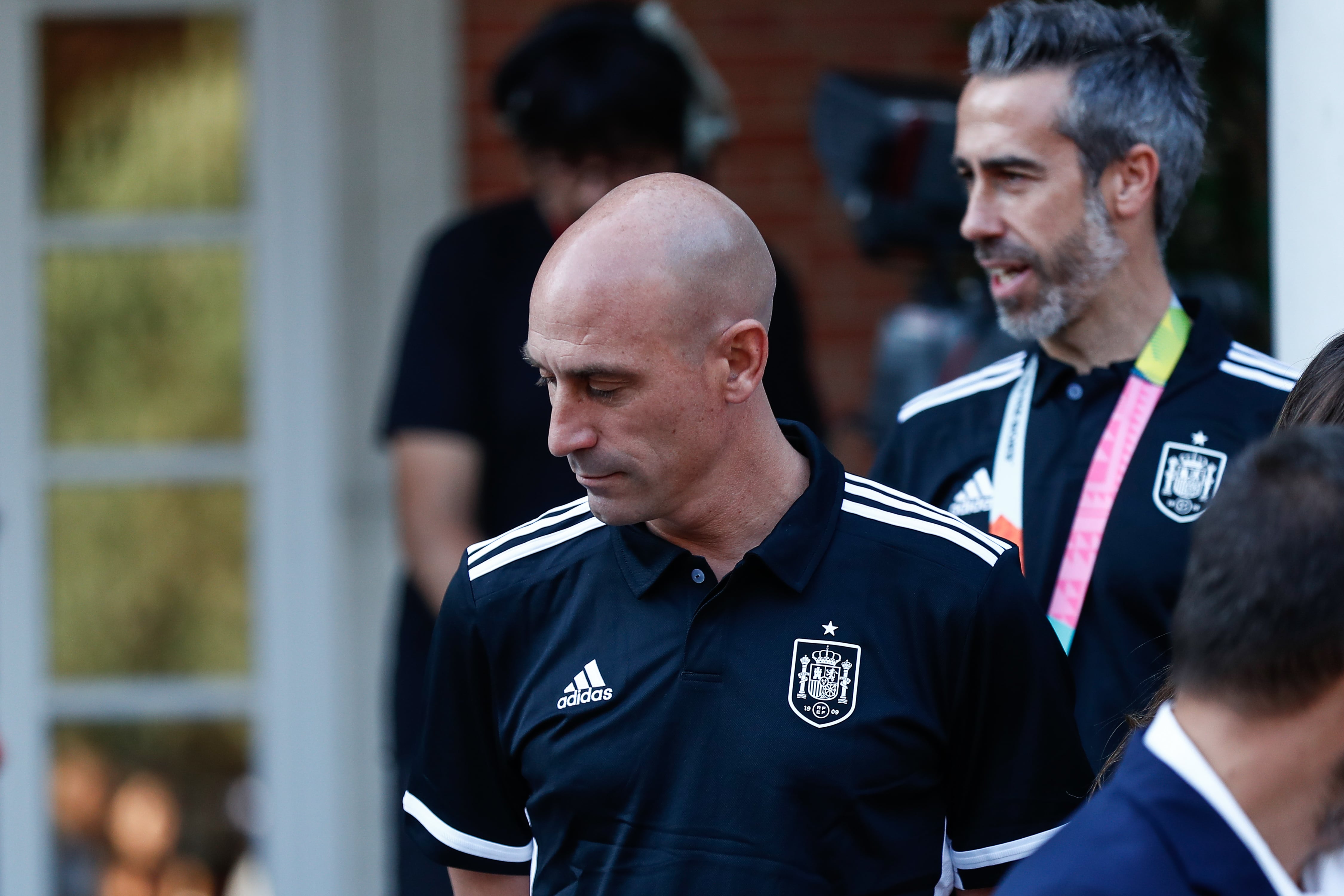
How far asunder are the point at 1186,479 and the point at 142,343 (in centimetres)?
306

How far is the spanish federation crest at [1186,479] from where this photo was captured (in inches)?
79.5

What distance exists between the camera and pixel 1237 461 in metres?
1.28

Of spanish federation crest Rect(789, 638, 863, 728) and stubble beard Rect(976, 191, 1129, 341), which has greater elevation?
stubble beard Rect(976, 191, 1129, 341)

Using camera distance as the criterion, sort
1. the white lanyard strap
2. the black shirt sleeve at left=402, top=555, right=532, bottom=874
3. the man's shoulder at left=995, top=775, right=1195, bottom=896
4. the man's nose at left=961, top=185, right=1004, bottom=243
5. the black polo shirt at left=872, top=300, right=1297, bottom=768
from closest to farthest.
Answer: the man's shoulder at left=995, top=775, right=1195, bottom=896, the black shirt sleeve at left=402, top=555, right=532, bottom=874, the black polo shirt at left=872, top=300, right=1297, bottom=768, the white lanyard strap, the man's nose at left=961, top=185, right=1004, bottom=243

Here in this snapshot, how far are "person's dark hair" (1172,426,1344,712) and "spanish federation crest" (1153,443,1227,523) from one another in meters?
0.81

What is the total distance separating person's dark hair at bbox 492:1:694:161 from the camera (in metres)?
2.92

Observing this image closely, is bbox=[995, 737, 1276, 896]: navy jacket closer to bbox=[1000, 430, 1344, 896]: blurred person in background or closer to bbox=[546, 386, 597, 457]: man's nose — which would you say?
bbox=[1000, 430, 1344, 896]: blurred person in background

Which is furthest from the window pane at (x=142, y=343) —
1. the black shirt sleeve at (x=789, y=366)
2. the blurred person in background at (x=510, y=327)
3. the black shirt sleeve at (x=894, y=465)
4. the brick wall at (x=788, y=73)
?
the black shirt sleeve at (x=894, y=465)

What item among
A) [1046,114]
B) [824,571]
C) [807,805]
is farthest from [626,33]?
[807,805]

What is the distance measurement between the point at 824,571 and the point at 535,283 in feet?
1.35

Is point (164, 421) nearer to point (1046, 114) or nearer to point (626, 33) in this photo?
point (626, 33)

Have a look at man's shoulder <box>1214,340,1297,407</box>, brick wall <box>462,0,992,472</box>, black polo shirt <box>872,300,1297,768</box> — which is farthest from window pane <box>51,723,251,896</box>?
man's shoulder <box>1214,340,1297,407</box>

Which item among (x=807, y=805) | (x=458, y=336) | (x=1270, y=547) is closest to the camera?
(x=1270, y=547)

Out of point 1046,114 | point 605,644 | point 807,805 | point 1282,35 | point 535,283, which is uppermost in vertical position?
point 1282,35
